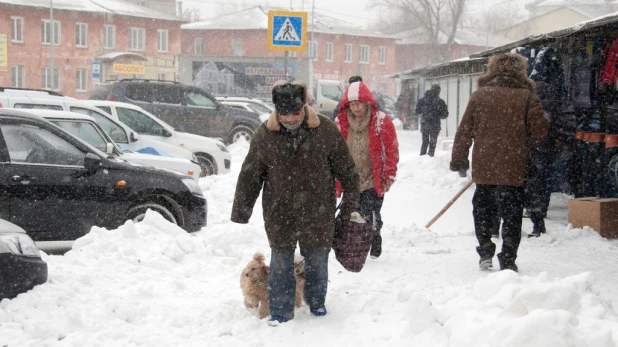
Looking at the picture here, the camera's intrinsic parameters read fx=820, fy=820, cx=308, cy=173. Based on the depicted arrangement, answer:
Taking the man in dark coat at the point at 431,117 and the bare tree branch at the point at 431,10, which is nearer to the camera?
the man in dark coat at the point at 431,117

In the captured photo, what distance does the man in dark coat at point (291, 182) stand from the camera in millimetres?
5230

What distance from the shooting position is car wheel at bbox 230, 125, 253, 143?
2181 cm

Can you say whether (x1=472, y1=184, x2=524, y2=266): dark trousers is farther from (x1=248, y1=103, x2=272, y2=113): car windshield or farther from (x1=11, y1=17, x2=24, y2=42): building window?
(x1=11, y1=17, x2=24, y2=42): building window

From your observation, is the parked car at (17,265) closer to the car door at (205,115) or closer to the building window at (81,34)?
the car door at (205,115)

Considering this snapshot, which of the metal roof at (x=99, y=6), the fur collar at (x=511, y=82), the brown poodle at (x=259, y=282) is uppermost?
the metal roof at (x=99, y=6)

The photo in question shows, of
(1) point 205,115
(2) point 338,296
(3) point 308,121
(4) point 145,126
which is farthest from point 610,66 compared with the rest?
(1) point 205,115

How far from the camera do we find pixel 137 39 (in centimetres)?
6109

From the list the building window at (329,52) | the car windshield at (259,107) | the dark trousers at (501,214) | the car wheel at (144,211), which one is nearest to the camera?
the dark trousers at (501,214)

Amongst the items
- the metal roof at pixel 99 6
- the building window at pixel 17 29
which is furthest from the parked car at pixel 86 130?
the building window at pixel 17 29

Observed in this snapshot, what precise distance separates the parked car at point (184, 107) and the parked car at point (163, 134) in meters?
5.12

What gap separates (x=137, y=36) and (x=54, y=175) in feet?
181

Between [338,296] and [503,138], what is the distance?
194 cm

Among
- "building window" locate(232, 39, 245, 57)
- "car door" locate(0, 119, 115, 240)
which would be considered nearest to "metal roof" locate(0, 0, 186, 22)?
"building window" locate(232, 39, 245, 57)

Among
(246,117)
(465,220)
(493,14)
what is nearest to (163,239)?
(465,220)
